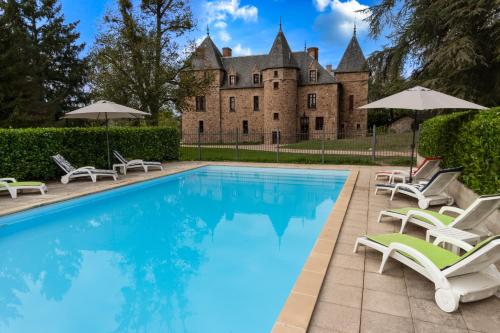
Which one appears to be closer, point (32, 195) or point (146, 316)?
point (146, 316)

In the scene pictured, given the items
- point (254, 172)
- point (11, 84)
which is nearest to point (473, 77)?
point (254, 172)

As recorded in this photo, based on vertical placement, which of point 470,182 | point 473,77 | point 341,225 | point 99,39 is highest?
point 99,39

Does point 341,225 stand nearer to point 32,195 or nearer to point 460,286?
point 460,286

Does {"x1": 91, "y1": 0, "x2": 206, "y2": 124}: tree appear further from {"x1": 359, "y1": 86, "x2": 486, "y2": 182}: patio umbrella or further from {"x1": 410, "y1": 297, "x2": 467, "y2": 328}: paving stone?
{"x1": 410, "y1": 297, "x2": 467, "y2": 328}: paving stone

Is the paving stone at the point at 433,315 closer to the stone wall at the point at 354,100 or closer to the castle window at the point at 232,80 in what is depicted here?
the stone wall at the point at 354,100

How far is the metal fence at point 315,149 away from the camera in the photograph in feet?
47.7

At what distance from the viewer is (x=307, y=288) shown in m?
3.02

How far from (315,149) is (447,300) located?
1910cm

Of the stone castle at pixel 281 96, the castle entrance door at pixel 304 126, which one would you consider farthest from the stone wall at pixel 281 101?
the castle entrance door at pixel 304 126

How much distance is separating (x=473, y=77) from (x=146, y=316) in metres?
15.8

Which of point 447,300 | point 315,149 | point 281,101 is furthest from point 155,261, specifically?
point 281,101

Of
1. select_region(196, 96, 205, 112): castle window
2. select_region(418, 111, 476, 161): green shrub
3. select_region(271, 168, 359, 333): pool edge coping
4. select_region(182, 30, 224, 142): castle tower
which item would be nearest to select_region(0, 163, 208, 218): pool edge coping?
select_region(271, 168, 359, 333): pool edge coping

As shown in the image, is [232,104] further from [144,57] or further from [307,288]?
[307,288]

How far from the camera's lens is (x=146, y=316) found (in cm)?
315
